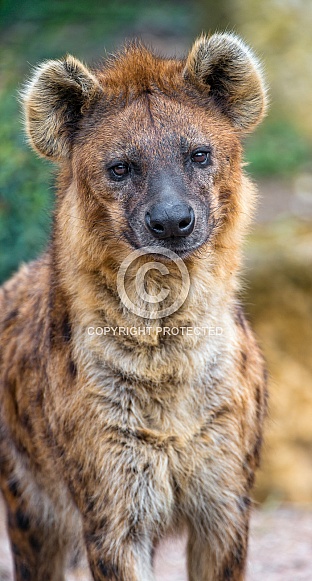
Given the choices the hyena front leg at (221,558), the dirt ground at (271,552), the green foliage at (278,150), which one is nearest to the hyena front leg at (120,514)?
the hyena front leg at (221,558)

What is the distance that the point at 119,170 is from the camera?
4527mm

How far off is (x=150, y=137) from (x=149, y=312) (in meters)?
0.85

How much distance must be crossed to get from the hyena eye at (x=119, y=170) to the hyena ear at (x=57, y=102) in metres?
0.41

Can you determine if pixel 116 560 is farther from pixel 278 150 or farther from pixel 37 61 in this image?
pixel 278 150

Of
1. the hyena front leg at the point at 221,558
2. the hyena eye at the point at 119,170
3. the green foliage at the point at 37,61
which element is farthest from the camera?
the green foliage at the point at 37,61

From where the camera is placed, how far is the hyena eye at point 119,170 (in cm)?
452


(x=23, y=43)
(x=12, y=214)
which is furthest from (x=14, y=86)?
(x=23, y=43)

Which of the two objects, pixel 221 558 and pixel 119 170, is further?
pixel 221 558

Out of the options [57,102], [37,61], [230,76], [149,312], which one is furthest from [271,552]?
[37,61]

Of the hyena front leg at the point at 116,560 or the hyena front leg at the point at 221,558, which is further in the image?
the hyena front leg at the point at 221,558

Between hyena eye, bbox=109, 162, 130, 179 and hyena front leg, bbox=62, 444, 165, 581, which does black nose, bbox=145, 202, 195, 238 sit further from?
hyena front leg, bbox=62, 444, 165, 581

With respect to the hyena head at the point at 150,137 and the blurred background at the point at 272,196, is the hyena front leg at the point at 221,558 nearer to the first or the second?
the hyena head at the point at 150,137

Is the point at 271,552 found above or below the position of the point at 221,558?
below

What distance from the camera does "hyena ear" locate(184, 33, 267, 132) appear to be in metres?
4.67
